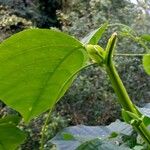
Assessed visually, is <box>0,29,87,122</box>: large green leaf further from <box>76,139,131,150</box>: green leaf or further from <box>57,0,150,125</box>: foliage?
<box>57,0,150,125</box>: foliage

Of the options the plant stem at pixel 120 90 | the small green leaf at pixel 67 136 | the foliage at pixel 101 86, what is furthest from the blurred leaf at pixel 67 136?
the foliage at pixel 101 86

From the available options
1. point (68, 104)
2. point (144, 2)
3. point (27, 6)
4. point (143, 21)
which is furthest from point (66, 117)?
point (27, 6)

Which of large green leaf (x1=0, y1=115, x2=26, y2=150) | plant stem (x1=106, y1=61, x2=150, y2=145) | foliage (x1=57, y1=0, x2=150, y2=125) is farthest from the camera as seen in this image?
foliage (x1=57, y1=0, x2=150, y2=125)

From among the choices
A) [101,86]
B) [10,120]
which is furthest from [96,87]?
[10,120]

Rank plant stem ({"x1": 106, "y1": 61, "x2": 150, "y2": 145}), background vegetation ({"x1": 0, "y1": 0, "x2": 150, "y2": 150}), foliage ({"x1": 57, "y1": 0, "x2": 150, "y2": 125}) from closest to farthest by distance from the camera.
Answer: plant stem ({"x1": 106, "y1": 61, "x2": 150, "y2": 145}) → background vegetation ({"x1": 0, "y1": 0, "x2": 150, "y2": 150}) → foliage ({"x1": 57, "y1": 0, "x2": 150, "y2": 125})

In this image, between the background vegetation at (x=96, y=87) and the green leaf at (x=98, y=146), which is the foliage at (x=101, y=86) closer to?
the background vegetation at (x=96, y=87)

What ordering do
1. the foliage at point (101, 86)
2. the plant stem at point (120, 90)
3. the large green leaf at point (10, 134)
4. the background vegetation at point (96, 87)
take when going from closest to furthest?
the plant stem at point (120, 90) < the large green leaf at point (10, 134) < the background vegetation at point (96, 87) < the foliage at point (101, 86)

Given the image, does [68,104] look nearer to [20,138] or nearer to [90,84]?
[90,84]

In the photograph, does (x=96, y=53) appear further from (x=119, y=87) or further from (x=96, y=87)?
(x=96, y=87)

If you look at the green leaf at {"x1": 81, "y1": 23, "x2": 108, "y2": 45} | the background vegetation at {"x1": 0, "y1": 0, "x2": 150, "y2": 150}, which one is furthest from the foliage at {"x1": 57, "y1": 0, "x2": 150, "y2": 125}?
the green leaf at {"x1": 81, "y1": 23, "x2": 108, "y2": 45}
